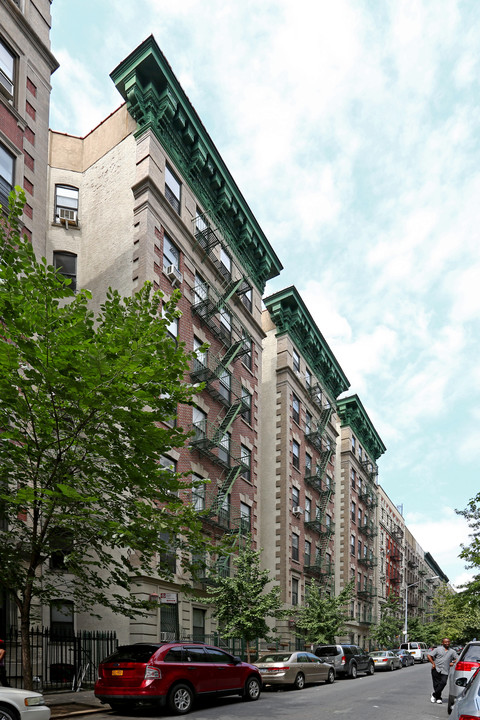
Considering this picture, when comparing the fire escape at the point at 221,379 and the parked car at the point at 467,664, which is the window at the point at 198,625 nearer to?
the fire escape at the point at 221,379

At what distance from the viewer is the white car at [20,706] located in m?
10.6

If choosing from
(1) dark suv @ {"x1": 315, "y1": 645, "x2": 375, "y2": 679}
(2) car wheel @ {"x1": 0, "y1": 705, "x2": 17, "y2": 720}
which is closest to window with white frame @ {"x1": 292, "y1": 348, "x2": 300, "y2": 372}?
(1) dark suv @ {"x1": 315, "y1": 645, "x2": 375, "y2": 679}

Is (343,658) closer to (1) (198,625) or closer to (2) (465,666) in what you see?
(1) (198,625)

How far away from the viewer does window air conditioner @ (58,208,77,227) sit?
28.5m

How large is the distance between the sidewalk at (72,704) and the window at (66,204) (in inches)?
720

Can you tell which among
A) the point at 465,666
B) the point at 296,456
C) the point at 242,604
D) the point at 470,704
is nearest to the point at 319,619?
the point at 296,456

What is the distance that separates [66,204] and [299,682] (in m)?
21.2

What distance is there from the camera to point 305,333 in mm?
45312

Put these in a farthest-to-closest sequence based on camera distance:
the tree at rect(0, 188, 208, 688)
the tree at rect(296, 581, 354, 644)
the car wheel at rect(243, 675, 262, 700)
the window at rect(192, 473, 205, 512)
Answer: the tree at rect(296, 581, 354, 644) < the window at rect(192, 473, 205, 512) < the car wheel at rect(243, 675, 262, 700) < the tree at rect(0, 188, 208, 688)

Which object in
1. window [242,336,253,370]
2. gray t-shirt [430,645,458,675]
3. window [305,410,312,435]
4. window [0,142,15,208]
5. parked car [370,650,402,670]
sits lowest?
parked car [370,650,402,670]

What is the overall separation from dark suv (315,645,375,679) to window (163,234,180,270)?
1829cm

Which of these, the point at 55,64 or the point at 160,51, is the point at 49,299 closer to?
the point at 55,64

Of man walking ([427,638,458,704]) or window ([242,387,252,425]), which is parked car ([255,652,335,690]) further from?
window ([242,387,252,425])

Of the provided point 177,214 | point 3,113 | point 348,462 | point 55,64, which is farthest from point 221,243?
point 348,462
